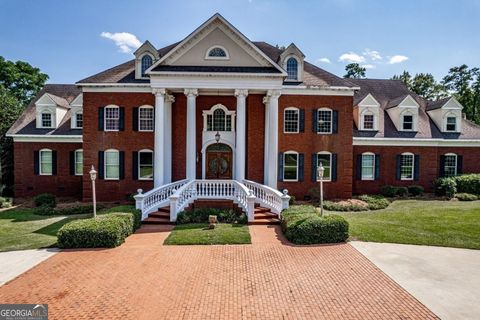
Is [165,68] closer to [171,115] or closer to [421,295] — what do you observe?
[171,115]

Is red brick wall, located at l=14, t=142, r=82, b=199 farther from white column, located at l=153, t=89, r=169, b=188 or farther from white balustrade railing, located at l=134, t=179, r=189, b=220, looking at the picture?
white balustrade railing, located at l=134, t=179, r=189, b=220

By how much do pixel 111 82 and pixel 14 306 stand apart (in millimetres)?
16530

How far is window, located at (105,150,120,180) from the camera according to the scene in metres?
20.7

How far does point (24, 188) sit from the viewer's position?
899 inches

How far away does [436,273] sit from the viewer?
8.47 metres

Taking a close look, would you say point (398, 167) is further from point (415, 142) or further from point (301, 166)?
point (301, 166)

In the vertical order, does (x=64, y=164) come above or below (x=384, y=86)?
below

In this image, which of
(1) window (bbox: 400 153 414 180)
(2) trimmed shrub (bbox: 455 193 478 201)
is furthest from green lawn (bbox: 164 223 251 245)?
(2) trimmed shrub (bbox: 455 193 478 201)

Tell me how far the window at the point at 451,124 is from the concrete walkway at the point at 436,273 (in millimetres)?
17298

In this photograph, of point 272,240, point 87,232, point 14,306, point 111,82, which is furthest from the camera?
point 111,82

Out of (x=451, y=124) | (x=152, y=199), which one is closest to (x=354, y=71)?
(x=451, y=124)

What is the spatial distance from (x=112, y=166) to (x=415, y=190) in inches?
901

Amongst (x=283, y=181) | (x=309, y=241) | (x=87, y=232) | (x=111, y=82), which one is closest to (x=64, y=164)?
(x=111, y=82)

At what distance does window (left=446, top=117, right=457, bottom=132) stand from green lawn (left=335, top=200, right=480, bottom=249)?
7.81 meters
